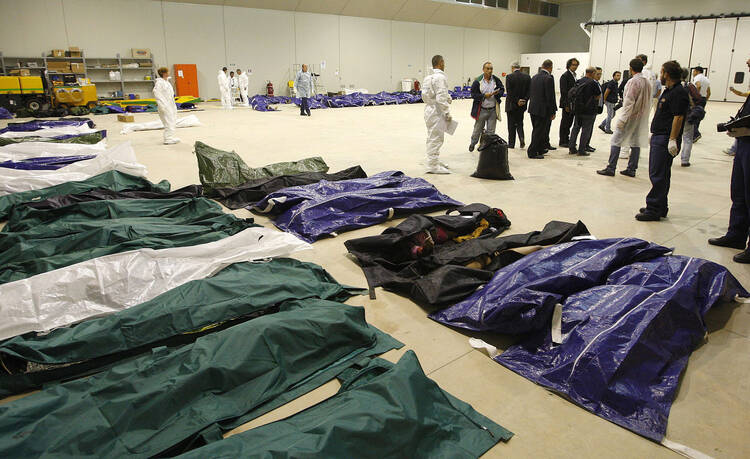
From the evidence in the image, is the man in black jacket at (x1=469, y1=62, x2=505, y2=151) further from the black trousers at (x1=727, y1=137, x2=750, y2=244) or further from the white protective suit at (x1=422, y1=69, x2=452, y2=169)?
the black trousers at (x1=727, y1=137, x2=750, y2=244)

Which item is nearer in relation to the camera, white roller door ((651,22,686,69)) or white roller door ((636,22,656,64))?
white roller door ((651,22,686,69))

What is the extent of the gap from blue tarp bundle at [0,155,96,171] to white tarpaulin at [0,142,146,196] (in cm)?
56

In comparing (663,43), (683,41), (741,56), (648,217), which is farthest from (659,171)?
(663,43)

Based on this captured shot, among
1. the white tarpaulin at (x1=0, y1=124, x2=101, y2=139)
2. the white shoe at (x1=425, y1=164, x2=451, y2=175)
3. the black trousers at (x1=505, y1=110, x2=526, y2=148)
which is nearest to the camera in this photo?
the white shoe at (x1=425, y1=164, x2=451, y2=175)

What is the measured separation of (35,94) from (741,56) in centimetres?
2810

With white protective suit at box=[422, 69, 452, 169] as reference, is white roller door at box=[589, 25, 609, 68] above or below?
above

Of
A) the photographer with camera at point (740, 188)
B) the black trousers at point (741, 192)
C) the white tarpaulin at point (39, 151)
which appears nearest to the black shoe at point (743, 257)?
the photographer with camera at point (740, 188)

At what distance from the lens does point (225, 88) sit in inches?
756

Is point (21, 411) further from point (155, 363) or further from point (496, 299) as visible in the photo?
point (496, 299)

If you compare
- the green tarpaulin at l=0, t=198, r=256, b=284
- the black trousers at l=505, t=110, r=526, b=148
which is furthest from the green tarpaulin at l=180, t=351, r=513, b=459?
the black trousers at l=505, t=110, r=526, b=148

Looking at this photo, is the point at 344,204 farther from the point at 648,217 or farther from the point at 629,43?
the point at 629,43

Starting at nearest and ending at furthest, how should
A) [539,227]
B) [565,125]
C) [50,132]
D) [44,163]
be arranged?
[539,227] < [44,163] < [50,132] < [565,125]

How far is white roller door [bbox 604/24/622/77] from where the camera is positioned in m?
25.1

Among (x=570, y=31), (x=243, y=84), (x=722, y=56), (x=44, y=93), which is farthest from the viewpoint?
(x=570, y=31)
